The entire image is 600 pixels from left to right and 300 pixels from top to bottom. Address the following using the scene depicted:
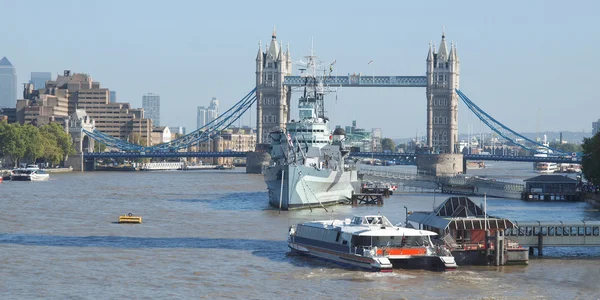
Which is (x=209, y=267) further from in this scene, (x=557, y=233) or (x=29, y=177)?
(x=29, y=177)

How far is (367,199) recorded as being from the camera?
266ft

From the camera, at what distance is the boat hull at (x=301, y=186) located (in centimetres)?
6969

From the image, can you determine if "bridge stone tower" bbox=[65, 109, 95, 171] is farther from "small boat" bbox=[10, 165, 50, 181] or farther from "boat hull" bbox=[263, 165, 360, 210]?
"boat hull" bbox=[263, 165, 360, 210]

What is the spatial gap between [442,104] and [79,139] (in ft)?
198

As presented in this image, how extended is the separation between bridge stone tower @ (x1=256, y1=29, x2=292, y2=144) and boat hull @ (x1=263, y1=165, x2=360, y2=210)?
107935mm

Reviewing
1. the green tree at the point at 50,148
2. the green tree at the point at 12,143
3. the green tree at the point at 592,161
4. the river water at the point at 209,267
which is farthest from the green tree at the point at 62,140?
the river water at the point at 209,267

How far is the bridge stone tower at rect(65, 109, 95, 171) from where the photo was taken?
16725 cm

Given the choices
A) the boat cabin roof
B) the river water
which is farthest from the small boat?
the boat cabin roof

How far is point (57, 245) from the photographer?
160 feet

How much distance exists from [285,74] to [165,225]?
5150 inches

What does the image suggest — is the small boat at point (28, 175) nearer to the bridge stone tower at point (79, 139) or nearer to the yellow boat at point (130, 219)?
the bridge stone tower at point (79, 139)

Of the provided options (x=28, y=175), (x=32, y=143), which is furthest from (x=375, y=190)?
(x=32, y=143)

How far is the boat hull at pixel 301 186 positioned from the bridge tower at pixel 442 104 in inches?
4129

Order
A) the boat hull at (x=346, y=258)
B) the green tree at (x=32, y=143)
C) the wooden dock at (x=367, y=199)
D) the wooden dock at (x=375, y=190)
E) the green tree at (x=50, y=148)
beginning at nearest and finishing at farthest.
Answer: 1. the boat hull at (x=346, y=258)
2. the wooden dock at (x=367, y=199)
3. the wooden dock at (x=375, y=190)
4. the green tree at (x=32, y=143)
5. the green tree at (x=50, y=148)
